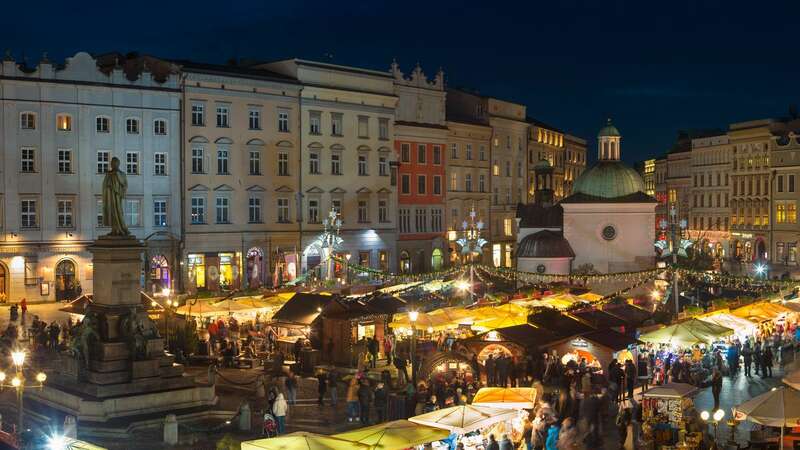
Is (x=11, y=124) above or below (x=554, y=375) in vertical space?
above

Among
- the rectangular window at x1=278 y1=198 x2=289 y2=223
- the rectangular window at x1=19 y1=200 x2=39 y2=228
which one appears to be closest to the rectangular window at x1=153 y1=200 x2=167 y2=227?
the rectangular window at x1=19 y1=200 x2=39 y2=228

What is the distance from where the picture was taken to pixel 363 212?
69125mm

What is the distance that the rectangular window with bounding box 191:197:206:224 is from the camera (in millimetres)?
59062

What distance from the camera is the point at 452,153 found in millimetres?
79562

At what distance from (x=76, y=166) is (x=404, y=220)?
2595cm

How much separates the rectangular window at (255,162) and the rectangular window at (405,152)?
14096 mm

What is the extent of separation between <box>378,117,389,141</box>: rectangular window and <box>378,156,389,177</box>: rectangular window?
133cm

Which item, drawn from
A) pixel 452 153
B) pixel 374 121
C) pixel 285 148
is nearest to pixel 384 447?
pixel 285 148

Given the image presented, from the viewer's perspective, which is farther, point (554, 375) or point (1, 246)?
point (1, 246)

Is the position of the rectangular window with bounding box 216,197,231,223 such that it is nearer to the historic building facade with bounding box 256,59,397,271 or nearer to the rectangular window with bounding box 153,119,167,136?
the rectangular window with bounding box 153,119,167,136

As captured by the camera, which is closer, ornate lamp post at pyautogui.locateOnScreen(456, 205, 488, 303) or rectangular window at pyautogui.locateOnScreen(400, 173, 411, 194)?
ornate lamp post at pyautogui.locateOnScreen(456, 205, 488, 303)

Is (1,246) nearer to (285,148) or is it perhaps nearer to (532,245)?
(285,148)

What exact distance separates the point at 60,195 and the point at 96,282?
28.5m

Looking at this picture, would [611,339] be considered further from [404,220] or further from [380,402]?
[404,220]
